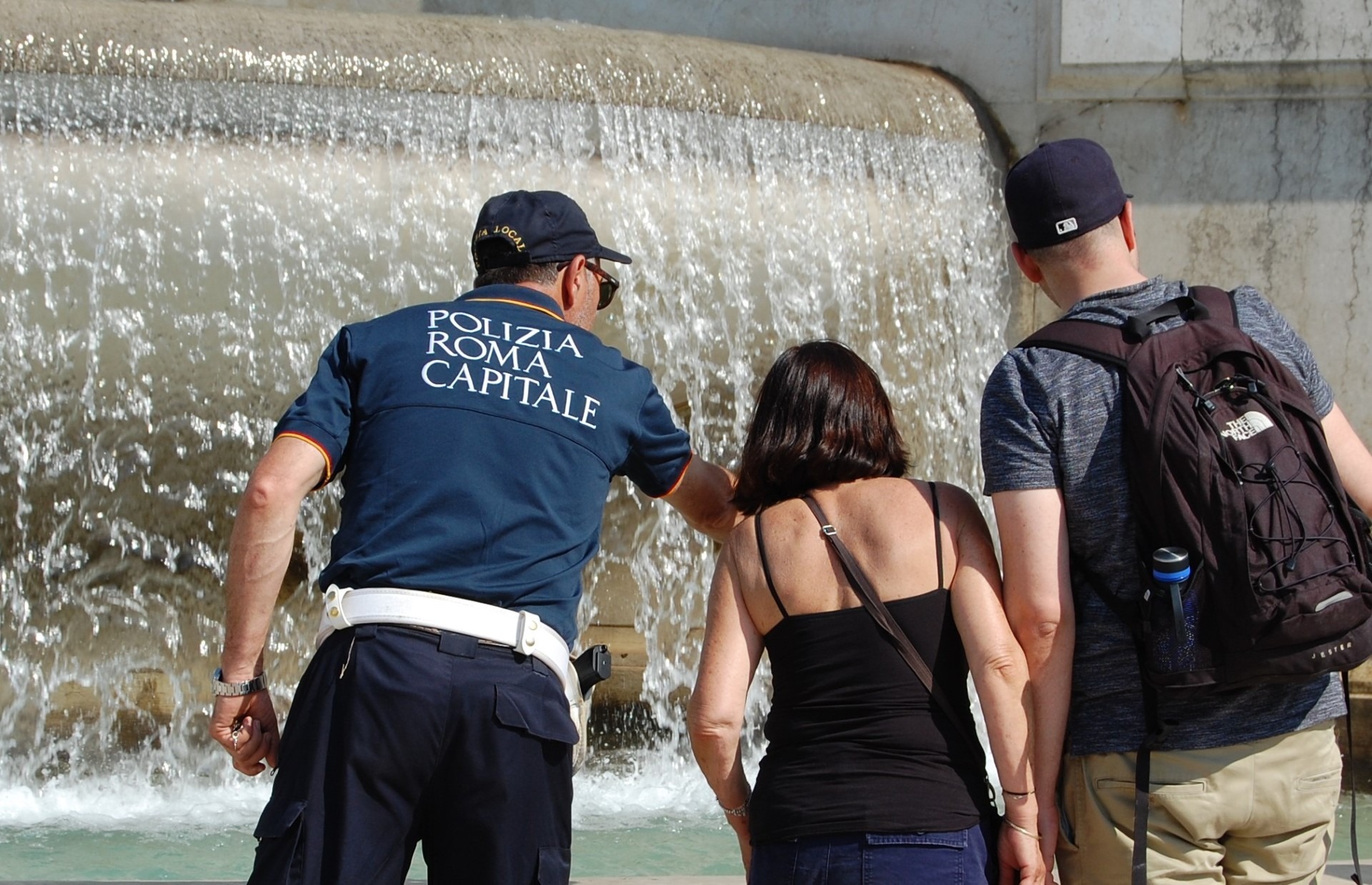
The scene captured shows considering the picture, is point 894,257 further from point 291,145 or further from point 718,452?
point 291,145

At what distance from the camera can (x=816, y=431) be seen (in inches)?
86.8

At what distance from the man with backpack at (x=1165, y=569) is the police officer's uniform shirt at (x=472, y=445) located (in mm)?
625

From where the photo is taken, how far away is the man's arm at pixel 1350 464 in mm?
2252

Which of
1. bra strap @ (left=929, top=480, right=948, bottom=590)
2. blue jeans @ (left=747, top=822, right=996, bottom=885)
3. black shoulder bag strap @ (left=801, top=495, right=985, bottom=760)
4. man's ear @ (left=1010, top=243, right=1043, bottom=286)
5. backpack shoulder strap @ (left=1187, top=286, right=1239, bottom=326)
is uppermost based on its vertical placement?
man's ear @ (left=1010, top=243, right=1043, bottom=286)

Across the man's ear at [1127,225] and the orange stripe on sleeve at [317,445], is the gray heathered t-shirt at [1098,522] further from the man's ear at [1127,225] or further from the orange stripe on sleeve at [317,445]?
the orange stripe on sleeve at [317,445]

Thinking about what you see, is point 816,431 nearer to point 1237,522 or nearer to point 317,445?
point 1237,522

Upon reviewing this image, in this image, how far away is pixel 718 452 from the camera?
570 cm

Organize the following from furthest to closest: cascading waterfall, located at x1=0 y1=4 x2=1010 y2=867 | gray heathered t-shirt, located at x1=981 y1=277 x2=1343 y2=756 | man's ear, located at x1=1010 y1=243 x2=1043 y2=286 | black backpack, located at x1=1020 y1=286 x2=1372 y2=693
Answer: cascading waterfall, located at x1=0 y1=4 x2=1010 y2=867 < man's ear, located at x1=1010 y1=243 x2=1043 y2=286 < gray heathered t-shirt, located at x1=981 y1=277 x2=1343 y2=756 < black backpack, located at x1=1020 y1=286 x2=1372 y2=693

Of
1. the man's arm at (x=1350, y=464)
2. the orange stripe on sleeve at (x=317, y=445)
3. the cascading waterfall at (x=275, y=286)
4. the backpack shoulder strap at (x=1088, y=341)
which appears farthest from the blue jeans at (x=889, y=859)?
the cascading waterfall at (x=275, y=286)

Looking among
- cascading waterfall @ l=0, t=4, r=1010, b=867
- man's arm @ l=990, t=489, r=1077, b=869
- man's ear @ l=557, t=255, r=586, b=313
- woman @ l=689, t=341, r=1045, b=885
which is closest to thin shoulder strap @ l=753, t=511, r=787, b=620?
woman @ l=689, t=341, r=1045, b=885

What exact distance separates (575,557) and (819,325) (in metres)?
3.55

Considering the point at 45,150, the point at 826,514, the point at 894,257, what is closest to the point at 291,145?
the point at 45,150

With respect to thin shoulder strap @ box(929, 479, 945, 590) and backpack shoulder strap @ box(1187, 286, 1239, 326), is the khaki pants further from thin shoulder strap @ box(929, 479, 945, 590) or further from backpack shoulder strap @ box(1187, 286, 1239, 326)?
backpack shoulder strap @ box(1187, 286, 1239, 326)

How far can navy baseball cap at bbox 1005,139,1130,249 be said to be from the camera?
2.15m
